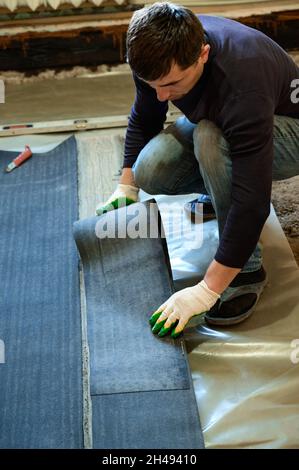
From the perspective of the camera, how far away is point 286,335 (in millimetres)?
1292

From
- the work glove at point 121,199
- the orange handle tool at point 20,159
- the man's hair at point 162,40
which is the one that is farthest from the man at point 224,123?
the orange handle tool at point 20,159

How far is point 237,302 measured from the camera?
1.33 metres

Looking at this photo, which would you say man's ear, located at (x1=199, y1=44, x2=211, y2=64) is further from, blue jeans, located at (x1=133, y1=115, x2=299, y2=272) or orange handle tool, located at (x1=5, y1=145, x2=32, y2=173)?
orange handle tool, located at (x1=5, y1=145, x2=32, y2=173)

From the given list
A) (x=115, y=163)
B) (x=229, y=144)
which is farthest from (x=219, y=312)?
(x=115, y=163)

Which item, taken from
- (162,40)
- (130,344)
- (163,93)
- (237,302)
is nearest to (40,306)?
(130,344)

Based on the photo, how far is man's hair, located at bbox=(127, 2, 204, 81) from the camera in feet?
3.28

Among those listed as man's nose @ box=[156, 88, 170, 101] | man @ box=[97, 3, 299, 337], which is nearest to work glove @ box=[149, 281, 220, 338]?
man @ box=[97, 3, 299, 337]

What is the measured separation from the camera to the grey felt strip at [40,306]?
1146 mm

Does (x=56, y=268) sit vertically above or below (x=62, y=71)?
below

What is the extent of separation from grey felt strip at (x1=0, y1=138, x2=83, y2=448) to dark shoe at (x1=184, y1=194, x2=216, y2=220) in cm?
36

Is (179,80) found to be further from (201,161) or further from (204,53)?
(201,161)

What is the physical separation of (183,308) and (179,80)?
1.61 ft

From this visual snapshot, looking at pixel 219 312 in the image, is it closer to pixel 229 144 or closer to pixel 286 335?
pixel 286 335
